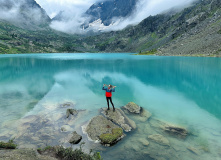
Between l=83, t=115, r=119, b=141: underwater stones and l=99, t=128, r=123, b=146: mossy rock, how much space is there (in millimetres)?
550

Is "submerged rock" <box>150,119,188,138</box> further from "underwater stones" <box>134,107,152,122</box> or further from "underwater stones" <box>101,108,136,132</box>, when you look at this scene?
"underwater stones" <box>101,108,136,132</box>

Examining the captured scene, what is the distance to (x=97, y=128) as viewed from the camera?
15.2 meters

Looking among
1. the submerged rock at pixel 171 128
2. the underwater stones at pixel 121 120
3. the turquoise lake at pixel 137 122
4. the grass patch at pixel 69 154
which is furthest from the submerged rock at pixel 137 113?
the grass patch at pixel 69 154

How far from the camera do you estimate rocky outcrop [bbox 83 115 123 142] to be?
14.3 metres

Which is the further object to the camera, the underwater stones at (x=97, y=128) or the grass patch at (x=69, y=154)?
the underwater stones at (x=97, y=128)

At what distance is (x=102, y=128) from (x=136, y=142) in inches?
146

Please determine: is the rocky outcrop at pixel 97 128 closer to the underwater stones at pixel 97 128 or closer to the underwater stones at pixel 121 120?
the underwater stones at pixel 97 128

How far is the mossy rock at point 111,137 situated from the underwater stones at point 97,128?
1.80 feet

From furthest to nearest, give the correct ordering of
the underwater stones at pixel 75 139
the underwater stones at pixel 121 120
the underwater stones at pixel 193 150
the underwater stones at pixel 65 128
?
the underwater stones at pixel 121 120 → the underwater stones at pixel 65 128 → the underwater stones at pixel 75 139 → the underwater stones at pixel 193 150

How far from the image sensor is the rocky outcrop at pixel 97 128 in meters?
14.3

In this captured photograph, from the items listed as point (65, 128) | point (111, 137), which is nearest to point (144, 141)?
point (111, 137)

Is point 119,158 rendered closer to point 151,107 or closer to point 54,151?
point 54,151

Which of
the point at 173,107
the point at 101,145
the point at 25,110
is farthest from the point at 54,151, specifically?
the point at 173,107

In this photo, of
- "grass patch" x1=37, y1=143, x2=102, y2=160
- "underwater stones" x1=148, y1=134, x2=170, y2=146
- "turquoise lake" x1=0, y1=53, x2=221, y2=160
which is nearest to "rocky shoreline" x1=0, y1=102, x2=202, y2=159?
"underwater stones" x1=148, y1=134, x2=170, y2=146
